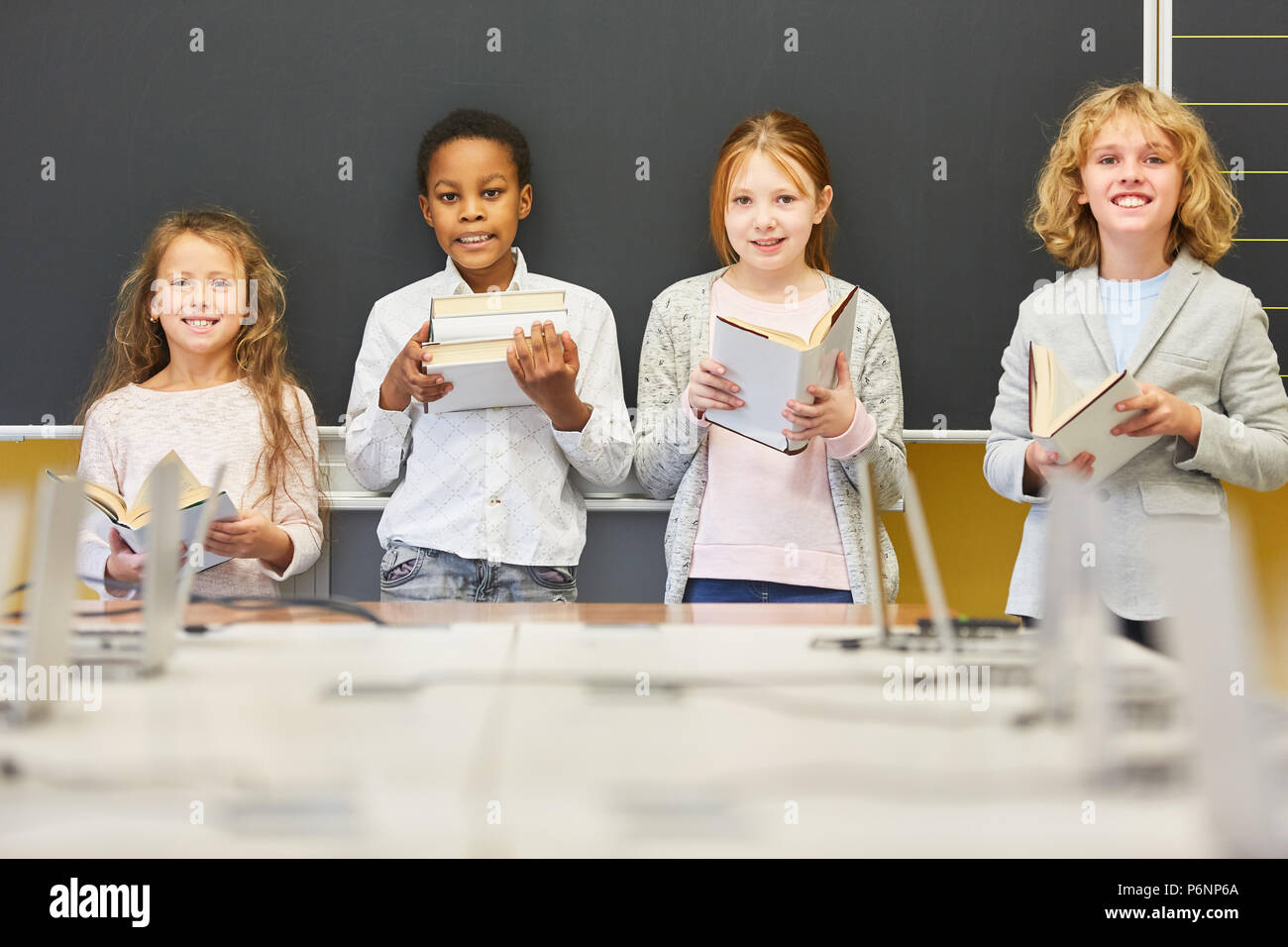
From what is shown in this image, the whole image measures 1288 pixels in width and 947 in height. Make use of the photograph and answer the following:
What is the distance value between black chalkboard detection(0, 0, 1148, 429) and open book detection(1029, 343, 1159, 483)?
0.73 meters

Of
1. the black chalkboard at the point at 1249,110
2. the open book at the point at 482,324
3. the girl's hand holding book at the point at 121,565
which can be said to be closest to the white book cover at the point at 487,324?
the open book at the point at 482,324

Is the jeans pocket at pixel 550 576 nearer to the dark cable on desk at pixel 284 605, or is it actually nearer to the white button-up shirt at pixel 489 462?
the white button-up shirt at pixel 489 462

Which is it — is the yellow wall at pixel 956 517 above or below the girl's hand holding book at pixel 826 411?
below

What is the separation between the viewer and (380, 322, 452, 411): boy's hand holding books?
1.87m

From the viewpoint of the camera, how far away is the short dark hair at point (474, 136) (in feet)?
7.44

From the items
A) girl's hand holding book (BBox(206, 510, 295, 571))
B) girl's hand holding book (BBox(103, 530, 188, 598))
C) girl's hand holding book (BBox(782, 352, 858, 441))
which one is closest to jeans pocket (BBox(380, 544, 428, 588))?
girl's hand holding book (BBox(206, 510, 295, 571))

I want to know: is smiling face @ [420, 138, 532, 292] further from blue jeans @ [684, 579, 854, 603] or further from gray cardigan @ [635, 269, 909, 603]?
blue jeans @ [684, 579, 854, 603]

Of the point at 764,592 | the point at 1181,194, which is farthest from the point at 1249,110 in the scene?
the point at 764,592

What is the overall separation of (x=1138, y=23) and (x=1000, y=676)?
75.8 inches

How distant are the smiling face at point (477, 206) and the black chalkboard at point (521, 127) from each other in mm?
145

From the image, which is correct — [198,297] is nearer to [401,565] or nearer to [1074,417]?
[401,565]

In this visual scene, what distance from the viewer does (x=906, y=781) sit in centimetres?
75

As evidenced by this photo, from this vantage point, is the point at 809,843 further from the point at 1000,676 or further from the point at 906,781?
the point at 1000,676
